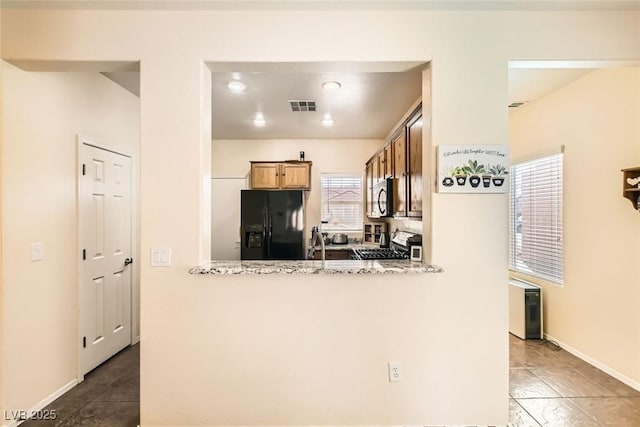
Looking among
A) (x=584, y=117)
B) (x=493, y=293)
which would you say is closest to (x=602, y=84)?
(x=584, y=117)

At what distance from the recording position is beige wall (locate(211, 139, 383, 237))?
5.24m

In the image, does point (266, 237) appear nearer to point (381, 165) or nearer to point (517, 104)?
point (381, 165)

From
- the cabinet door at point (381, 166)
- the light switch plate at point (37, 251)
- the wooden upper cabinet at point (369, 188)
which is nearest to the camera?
the light switch plate at point (37, 251)

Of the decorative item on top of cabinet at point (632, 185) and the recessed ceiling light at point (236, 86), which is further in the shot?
the recessed ceiling light at point (236, 86)

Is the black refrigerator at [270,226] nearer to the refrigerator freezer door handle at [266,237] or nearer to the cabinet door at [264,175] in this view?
the refrigerator freezer door handle at [266,237]

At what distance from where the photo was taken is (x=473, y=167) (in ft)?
6.31

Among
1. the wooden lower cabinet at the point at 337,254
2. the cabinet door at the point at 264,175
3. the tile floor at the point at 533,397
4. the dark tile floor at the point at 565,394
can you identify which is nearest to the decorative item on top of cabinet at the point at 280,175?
the cabinet door at the point at 264,175

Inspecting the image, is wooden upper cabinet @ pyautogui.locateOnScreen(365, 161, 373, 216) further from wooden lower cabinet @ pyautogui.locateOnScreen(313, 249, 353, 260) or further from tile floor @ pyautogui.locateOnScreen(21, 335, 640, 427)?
tile floor @ pyautogui.locateOnScreen(21, 335, 640, 427)

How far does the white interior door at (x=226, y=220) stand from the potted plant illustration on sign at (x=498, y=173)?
391cm

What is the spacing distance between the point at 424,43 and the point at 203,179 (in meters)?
1.66

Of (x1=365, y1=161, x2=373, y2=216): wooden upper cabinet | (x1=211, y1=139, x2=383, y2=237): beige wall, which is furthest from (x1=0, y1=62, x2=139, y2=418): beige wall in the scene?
(x1=365, y1=161, x2=373, y2=216): wooden upper cabinet

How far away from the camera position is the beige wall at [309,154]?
5238 mm

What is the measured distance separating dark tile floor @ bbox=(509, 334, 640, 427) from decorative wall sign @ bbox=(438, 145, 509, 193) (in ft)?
5.26

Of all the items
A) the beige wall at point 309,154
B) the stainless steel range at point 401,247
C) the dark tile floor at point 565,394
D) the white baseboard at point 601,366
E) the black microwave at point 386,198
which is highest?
the beige wall at point 309,154
